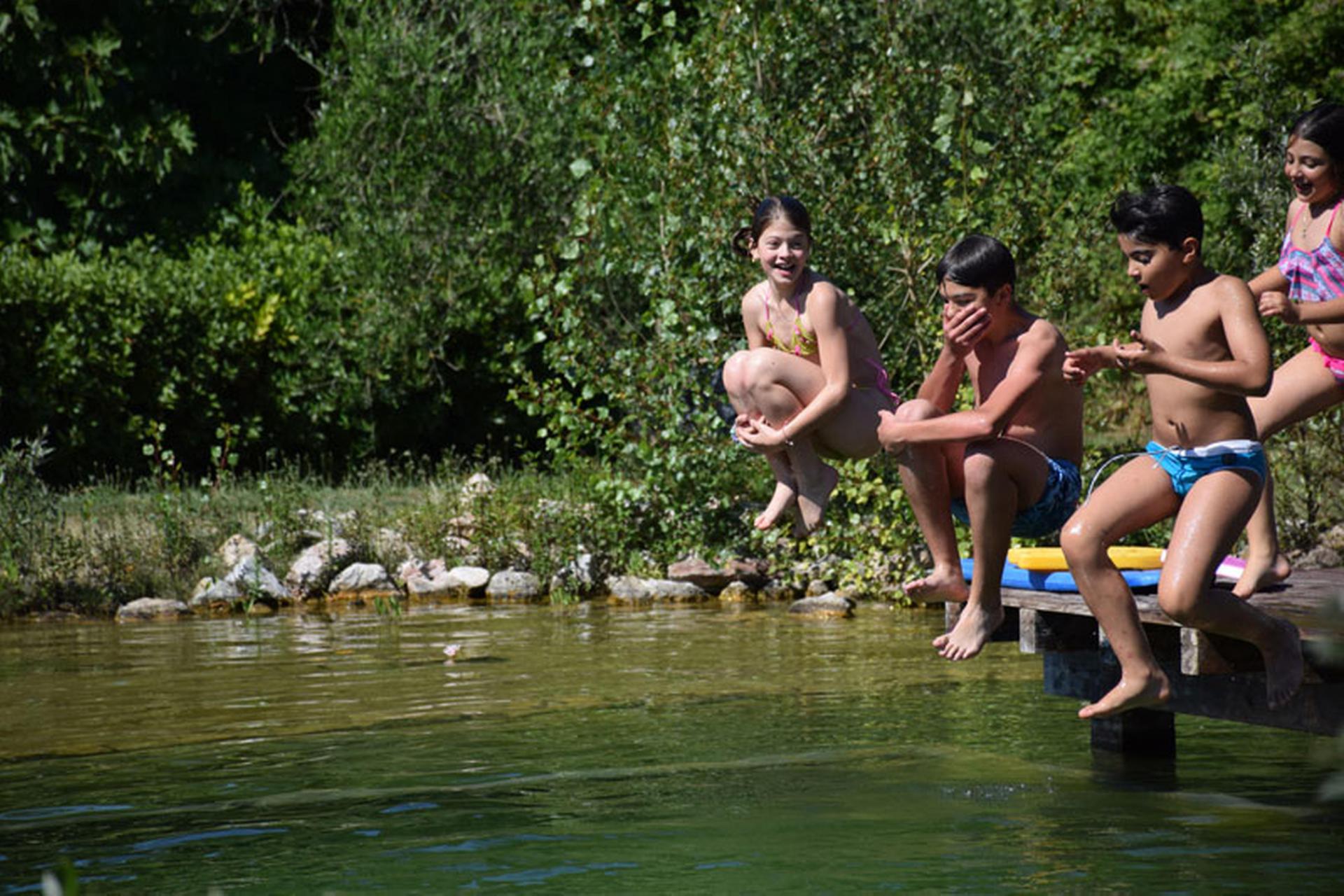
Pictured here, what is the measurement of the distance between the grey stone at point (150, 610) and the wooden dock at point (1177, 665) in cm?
850

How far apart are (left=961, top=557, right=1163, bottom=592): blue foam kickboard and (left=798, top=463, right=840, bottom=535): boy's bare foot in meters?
0.66

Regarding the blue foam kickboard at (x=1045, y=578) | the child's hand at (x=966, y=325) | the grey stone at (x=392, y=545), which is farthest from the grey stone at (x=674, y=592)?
the child's hand at (x=966, y=325)

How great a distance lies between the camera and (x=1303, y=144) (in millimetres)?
6930

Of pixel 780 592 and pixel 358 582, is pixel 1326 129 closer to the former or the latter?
pixel 780 592

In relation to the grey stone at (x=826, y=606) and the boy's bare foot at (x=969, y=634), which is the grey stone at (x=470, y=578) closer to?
the grey stone at (x=826, y=606)

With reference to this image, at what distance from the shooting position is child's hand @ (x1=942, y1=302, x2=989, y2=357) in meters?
6.73

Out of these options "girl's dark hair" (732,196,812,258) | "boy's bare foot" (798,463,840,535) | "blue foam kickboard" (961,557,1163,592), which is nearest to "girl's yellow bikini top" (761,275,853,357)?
"girl's dark hair" (732,196,812,258)

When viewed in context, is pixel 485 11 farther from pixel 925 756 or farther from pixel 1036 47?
pixel 925 756

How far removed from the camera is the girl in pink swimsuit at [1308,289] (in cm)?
689

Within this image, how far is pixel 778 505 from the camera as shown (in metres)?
7.73

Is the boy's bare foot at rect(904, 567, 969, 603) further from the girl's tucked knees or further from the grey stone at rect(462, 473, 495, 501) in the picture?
the grey stone at rect(462, 473, 495, 501)

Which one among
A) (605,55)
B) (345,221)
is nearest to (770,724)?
(605,55)

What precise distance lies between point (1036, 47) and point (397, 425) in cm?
859

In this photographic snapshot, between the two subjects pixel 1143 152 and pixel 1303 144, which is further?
pixel 1143 152
